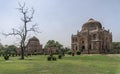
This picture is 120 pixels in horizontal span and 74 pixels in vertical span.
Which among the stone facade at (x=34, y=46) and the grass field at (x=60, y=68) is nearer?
the grass field at (x=60, y=68)

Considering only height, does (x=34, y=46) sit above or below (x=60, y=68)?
above

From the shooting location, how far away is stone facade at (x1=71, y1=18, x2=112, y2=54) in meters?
75.4

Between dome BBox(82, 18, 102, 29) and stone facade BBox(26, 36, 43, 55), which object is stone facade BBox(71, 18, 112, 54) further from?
stone facade BBox(26, 36, 43, 55)

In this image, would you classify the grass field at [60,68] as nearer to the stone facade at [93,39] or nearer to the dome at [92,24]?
the stone facade at [93,39]

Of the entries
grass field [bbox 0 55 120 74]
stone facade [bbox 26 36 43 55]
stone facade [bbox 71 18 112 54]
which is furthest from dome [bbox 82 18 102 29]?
grass field [bbox 0 55 120 74]

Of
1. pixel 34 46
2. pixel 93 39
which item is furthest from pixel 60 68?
pixel 34 46

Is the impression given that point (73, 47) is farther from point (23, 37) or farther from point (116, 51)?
point (23, 37)

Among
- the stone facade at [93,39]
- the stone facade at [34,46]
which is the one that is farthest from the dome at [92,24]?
the stone facade at [34,46]

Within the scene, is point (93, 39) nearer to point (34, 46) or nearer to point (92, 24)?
point (92, 24)

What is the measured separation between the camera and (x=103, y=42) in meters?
77.5

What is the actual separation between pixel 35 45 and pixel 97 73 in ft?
306

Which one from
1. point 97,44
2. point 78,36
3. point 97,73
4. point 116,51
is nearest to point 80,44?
point 78,36

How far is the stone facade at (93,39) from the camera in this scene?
2970 inches

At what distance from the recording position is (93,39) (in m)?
78.6
